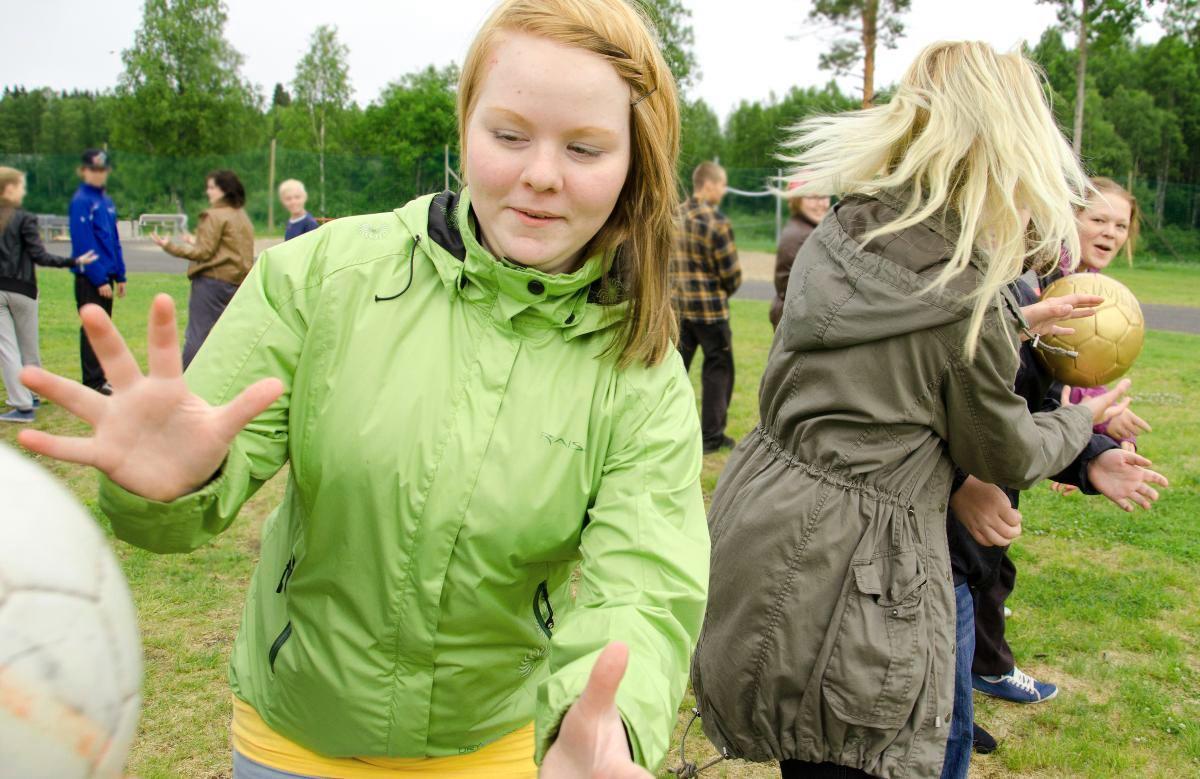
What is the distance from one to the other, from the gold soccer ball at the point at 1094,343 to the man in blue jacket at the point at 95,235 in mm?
8029

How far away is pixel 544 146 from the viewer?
162 centimetres

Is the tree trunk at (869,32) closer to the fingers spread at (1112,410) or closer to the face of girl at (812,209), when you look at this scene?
the face of girl at (812,209)

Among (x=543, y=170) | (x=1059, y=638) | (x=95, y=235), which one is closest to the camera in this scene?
(x=543, y=170)

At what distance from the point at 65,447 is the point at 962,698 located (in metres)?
2.47

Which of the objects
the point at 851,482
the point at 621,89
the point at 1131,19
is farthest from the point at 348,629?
the point at 1131,19

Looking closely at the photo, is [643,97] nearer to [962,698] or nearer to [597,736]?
[597,736]

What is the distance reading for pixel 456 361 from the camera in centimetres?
169

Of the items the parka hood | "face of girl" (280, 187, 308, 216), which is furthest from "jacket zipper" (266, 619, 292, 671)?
"face of girl" (280, 187, 308, 216)

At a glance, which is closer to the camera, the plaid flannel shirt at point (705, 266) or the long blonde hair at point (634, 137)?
the long blonde hair at point (634, 137)

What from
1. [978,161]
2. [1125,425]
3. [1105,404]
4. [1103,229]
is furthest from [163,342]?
[1103,229]

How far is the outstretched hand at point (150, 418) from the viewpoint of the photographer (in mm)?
1274

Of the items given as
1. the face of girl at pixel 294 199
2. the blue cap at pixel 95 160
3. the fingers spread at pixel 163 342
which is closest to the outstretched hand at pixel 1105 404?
the fingers spread at pixel 163 342

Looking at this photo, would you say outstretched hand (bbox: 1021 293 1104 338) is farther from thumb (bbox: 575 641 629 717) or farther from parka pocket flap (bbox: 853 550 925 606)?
thumb (bbox: 575 641 629 717)

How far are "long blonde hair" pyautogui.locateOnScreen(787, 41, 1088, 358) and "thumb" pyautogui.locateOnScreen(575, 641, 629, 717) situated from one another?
1354mm
